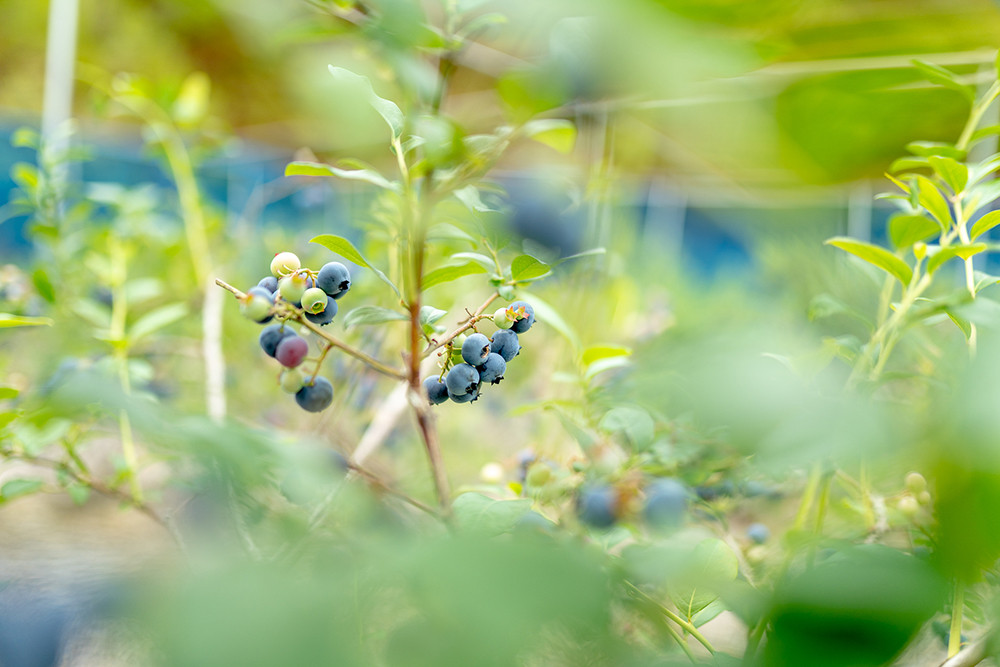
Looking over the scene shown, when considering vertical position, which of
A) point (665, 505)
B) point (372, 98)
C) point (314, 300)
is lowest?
point (665, 505)

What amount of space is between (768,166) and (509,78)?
0.55ft

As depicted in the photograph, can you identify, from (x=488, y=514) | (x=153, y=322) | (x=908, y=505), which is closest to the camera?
(x=488, y=514)

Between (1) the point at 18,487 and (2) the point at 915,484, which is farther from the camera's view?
(1) the point at 18,487

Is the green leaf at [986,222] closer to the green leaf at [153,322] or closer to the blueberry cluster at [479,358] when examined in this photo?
the blueberry cluster at [479,358]

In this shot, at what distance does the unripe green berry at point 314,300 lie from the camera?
1.07 feet

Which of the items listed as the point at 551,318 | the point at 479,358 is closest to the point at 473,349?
the point at 479,358

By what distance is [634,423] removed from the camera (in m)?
0.38

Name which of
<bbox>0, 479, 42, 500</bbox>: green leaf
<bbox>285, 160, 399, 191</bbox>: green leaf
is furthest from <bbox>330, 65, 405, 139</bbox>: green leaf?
<bbox>0, 479, 42, 500</bbox>: green leaf

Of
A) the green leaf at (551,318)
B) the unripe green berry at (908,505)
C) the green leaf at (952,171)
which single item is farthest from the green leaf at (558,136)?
the unripe green berry at (908,505)

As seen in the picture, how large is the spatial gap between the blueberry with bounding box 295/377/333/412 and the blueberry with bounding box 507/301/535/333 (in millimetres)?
129

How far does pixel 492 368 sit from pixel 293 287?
0.38ft

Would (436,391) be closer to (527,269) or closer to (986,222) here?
(527,269)

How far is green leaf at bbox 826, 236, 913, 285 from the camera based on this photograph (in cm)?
35

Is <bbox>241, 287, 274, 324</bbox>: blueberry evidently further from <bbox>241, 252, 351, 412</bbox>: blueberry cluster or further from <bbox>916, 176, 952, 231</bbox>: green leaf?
<bbox>916, 176, 952, 231</bbox>: green leaf
